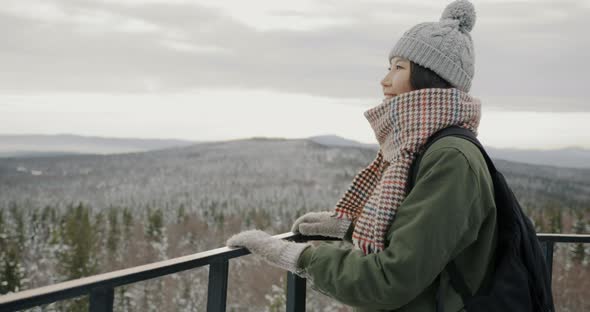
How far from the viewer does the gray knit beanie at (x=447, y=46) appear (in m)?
1.44

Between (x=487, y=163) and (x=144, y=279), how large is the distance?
772mm

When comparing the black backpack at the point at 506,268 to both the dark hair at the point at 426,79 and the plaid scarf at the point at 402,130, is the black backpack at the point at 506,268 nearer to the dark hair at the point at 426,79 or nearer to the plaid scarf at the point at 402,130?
the plaid scarf at the point at 402,130

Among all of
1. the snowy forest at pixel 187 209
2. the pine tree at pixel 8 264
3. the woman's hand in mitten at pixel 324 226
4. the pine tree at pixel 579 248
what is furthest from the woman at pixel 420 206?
the pine tree at pixel 579 248

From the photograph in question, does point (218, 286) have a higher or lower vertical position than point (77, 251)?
higher

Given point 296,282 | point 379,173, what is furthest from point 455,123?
point 296,282

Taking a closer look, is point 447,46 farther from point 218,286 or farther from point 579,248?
point 579,248

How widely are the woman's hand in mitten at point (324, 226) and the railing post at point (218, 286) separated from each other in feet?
1.25

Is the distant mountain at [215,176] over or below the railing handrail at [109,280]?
below

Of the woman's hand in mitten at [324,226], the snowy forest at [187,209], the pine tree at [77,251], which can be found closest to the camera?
the woman's hand in mitten at [324,226]

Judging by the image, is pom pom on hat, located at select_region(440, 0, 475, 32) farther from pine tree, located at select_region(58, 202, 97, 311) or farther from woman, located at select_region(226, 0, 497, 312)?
pine tree, located at select_region(58, 202, 97, 311)

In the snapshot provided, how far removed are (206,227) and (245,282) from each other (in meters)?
12.2

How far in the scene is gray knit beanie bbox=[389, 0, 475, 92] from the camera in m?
1.44

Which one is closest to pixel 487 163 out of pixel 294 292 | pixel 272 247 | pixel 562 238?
pixel 272 247

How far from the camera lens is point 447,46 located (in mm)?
1460
